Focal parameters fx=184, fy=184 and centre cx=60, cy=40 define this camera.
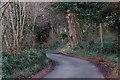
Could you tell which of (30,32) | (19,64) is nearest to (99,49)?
(30,32)

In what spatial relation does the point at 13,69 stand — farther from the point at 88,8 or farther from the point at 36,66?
the point at 88,8

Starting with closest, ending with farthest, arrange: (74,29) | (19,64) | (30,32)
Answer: (19,64) → (30,32) → (74,29)

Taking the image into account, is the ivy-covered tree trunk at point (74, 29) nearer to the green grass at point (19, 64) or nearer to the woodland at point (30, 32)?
the woodland at point (30, 32)

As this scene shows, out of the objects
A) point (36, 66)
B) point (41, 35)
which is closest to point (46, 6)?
point (36, 66)

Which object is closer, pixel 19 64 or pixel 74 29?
pixel 19 64

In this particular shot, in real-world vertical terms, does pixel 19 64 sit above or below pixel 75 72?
above

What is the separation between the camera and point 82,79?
7.55 meters

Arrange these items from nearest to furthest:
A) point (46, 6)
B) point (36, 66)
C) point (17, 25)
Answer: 1. point (36, 66)
2. point (17, 25)
3. point (46, 6)

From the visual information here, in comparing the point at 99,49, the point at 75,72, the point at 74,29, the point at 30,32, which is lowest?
the point at 75,72

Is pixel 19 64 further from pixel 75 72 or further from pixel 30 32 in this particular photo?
pixel 30 32

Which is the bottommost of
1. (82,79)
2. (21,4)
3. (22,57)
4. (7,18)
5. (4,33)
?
(82,79)

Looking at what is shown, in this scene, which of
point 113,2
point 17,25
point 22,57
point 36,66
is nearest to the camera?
point 113,2

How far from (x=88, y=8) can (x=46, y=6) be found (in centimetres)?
588

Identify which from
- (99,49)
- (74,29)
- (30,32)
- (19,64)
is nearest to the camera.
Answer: (19,64)
